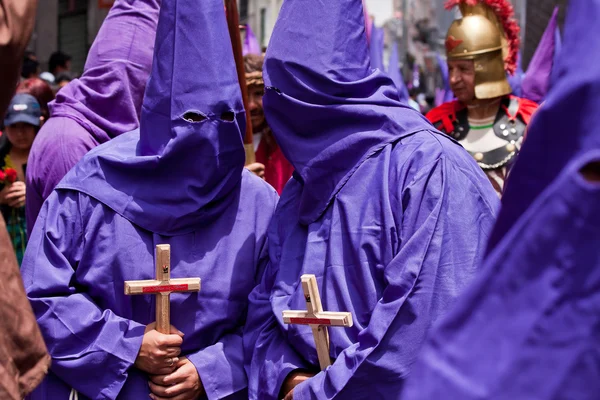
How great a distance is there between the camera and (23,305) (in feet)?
7.86

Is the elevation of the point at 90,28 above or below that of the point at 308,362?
below

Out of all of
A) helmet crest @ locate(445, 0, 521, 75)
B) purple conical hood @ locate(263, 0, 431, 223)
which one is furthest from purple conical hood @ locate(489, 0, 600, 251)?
helmet crest @ locate(445, 0, 521, 75)

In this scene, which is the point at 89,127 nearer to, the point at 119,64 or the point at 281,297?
the point at 119,64

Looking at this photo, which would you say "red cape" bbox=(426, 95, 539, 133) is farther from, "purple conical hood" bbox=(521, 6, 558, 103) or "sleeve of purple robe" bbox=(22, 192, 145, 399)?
"sleeve of purple robe" bbox=(22, 192, 145, 399)

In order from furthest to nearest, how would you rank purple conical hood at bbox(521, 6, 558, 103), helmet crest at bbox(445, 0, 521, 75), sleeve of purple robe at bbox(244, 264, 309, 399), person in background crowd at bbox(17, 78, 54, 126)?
purple conical hood at bbox(521, 6, 558, 103), helmet crest at bbox(445, 0, 521, 75), person in background crowd at bbox(17, 78, 54, 126), sleeve of purple robe at bbox(244, 264, 309, 399)

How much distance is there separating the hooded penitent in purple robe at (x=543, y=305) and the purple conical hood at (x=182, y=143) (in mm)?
2340

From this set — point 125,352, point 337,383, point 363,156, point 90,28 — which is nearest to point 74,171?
point 125,352

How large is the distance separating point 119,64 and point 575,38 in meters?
3.77

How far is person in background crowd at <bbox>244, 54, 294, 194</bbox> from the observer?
6258mm

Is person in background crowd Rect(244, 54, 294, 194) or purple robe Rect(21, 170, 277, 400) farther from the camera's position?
person in background crowd Rect(244, 54, 294, 194)

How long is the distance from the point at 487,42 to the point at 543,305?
19.0 feet

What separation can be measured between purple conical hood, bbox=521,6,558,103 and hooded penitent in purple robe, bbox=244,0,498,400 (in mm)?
5849

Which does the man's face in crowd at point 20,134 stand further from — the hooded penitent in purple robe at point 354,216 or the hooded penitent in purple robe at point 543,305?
the hooded penitent in purple robe at point 543,305

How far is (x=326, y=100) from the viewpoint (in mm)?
3580
